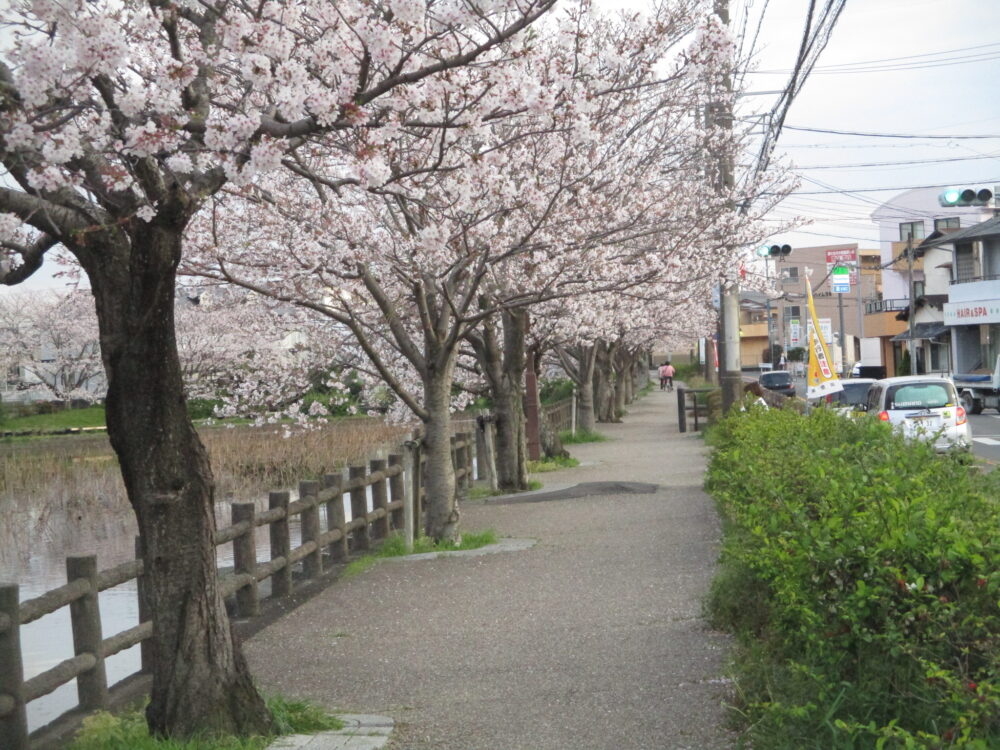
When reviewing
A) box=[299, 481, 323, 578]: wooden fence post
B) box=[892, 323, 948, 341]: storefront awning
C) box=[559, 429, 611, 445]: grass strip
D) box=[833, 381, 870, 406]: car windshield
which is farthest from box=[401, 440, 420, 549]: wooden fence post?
box=[892, 323, 948, 341]: storefront awning

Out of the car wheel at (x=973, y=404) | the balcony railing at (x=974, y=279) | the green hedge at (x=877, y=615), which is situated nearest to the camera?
the green hedge at (x=877, y=615)

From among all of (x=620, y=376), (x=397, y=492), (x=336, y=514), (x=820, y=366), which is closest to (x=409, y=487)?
(x=336, y=514)

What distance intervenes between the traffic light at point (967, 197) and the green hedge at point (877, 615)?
41.9ft

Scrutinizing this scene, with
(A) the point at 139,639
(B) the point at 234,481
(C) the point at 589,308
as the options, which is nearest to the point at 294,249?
(A) the point at 139,639

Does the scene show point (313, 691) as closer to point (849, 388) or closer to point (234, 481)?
point (234, 481)

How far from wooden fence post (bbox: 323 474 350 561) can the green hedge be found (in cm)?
661

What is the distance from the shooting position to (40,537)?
19.9 meters

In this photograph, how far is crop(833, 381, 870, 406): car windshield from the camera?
30.9 meters

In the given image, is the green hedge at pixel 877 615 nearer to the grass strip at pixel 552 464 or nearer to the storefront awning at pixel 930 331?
the grass strip at pixel 552 464

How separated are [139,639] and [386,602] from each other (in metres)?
2.78

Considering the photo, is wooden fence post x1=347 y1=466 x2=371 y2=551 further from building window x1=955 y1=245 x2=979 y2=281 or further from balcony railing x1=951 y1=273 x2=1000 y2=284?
building window x1=955 y1=245 x2=979 y2=281

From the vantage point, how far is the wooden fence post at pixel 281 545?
1058cm

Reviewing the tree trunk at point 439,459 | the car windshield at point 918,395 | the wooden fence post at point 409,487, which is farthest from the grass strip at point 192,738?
the car windshield at point 918,395

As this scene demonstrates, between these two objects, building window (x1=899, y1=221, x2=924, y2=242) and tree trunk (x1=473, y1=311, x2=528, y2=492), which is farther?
building window (x1=899, y1=221, x2=924, y2=242)
